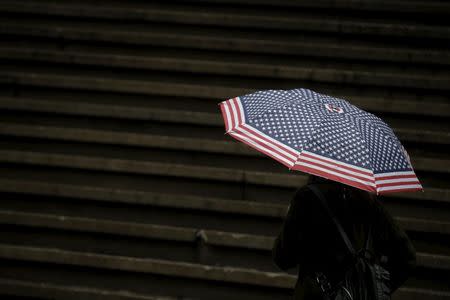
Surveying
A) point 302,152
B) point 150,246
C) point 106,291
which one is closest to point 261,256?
point 150,246

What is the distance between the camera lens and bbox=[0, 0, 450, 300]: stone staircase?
3.60 metres

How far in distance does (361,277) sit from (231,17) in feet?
10.7

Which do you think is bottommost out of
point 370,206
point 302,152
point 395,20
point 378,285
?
point 378,285

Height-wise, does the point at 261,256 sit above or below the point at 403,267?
below

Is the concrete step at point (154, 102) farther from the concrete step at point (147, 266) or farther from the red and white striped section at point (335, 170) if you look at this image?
the red and white striped section at point (335, 170)

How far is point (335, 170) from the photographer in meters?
1.77

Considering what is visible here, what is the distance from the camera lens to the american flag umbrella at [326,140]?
1.79m

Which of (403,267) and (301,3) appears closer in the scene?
(403,267)

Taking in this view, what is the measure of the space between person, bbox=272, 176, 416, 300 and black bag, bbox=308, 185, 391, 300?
2 cm

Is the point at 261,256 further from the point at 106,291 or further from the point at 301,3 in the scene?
the point at 301,3

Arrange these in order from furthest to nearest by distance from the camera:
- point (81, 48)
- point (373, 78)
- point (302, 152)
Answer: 1. point (81, 48)
2. point (373, 78)
3. point (302, 152)

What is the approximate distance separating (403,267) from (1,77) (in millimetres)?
4046

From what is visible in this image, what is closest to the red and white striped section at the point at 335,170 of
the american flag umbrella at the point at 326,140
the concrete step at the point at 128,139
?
the american flag umbrella at the point at 326,140

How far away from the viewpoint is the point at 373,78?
4.09 m
